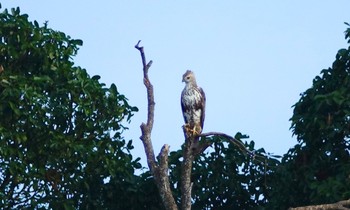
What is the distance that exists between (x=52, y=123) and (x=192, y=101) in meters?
2.66

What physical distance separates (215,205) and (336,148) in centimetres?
337

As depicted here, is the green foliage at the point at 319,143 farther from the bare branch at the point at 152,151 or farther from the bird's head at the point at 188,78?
the bare branch at the point at 152,151

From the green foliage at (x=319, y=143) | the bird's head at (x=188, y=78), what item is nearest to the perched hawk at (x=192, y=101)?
the bird's head at (x=188, y=78)

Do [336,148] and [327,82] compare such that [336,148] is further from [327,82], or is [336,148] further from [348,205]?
[348,205]

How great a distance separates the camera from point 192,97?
2027 cm

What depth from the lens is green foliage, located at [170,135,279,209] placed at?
21.8 m

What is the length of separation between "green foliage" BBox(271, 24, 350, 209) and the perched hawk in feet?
5.63

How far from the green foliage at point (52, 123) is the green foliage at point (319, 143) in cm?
342

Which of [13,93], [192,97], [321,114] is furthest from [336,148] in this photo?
[13,93]

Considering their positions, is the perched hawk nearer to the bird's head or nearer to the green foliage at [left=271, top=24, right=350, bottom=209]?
the bird's head

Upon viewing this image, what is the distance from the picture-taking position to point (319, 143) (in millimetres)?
19641

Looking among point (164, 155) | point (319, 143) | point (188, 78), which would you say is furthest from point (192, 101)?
point (164, 155)

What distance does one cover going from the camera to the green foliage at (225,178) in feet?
71.4

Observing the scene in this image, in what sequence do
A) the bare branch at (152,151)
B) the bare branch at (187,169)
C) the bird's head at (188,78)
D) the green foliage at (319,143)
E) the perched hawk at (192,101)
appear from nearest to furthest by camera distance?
the bare branch at (152,151), the bare branch at (187,169), the green foliage at (319,143), the perched hawk at (192,101), the bird's head at (188,78)
